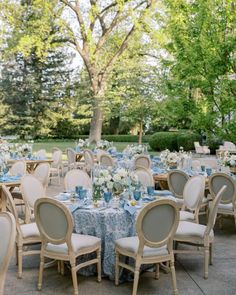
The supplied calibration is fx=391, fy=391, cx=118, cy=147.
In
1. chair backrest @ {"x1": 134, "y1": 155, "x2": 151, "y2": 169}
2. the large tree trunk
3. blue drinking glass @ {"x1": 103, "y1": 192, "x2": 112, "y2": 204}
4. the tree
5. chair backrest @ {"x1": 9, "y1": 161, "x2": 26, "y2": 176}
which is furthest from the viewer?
the large tree trunk

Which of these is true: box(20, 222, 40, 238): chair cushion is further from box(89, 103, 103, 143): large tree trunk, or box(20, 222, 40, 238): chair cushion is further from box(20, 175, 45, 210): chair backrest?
box(89, 103, 103, 143): large tree trunk

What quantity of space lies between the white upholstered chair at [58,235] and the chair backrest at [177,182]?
264 centimetres

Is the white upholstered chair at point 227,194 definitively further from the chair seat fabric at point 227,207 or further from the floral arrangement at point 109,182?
the floral arrangement at point 109,182

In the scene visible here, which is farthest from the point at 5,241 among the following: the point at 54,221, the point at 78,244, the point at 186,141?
the point at 186,141

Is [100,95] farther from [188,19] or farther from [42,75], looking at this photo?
[188,19]

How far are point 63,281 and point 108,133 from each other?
2830 cm

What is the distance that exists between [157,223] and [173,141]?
1839 centimetres

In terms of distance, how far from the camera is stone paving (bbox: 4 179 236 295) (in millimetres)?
3881

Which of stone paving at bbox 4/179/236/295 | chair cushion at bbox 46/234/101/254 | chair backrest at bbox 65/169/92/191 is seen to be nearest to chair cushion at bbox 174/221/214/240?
stone paving at bbox 4/179/236/295

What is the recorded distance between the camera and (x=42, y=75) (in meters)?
28.0

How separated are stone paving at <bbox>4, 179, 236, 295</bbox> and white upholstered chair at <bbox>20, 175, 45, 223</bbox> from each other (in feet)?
2.04

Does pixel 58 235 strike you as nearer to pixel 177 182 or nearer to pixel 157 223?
pixel 157 223

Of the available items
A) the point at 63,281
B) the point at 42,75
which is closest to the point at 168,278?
the point at 63,281

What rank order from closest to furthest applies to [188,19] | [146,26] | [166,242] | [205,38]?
[166,242] < [205,38] < [188,19] < [146,26]
